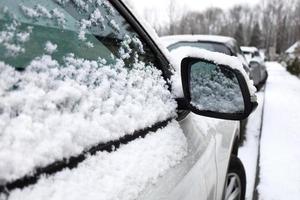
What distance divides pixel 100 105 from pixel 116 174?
0.69ft

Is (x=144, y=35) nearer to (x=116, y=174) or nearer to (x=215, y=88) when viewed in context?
(x=215, y=88)

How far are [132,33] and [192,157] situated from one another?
561mm

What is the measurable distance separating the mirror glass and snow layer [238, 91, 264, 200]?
2.69 metres

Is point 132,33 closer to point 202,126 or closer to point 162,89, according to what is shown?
point 162,89

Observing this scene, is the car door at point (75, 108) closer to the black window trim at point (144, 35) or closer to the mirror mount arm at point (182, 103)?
the black window trim at point (144, 35)

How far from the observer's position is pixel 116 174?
1.29 meters

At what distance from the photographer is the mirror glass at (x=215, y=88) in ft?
6.45

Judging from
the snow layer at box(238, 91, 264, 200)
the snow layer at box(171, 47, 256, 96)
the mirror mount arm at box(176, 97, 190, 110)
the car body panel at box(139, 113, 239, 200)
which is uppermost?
the snow layer at box(171, 47, 256, 96)

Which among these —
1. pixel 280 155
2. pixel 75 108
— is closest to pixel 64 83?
pixel 75 108

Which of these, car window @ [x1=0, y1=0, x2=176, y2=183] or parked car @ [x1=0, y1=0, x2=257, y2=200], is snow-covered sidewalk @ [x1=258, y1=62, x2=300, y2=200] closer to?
parked car @ [x1=0, y1=0, x2=257, y2=200]

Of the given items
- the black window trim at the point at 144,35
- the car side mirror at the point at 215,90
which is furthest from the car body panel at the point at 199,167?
the black window trim at the point at 144,35

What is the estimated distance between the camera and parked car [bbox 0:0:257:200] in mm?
1068

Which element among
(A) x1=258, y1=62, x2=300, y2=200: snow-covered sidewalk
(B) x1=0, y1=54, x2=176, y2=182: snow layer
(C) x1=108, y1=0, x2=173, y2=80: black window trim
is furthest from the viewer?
(A) x1=258, y1=62, x2=300, y2=200: snow-covered sidewalk

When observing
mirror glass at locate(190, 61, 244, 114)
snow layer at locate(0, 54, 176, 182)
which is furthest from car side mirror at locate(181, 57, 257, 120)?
snow layer at locate(0, 54, 176, 182)
